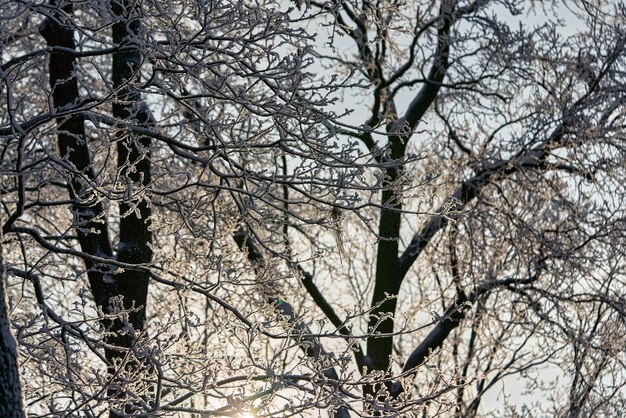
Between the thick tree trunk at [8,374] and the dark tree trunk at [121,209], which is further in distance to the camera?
the dark tree trunk at [121,209]

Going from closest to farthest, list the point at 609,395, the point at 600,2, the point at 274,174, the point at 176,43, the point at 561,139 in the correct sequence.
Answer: the point at 176,43
the point at 274,174
the point at 561,139
the point at 600,2
the point at 609,395

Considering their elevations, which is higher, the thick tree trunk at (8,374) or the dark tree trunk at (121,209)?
the dark tree trunk at (121,209)

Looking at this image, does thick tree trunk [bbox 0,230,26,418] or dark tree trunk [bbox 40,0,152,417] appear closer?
thick tree trunk [bbox 0,230,26,418]

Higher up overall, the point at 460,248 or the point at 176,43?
the point at 460,248

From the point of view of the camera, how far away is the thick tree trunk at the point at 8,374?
477 cm

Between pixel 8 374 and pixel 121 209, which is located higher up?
pixel 121 209

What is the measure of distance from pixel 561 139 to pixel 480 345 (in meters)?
4.62

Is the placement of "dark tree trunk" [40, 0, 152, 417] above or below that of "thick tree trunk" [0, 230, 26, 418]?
above

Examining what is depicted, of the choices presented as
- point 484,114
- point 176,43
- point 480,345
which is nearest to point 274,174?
point 176,43

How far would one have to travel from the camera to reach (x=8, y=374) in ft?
15.7

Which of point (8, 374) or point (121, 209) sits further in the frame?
point (121, 209)

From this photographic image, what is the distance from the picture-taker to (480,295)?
1058cm

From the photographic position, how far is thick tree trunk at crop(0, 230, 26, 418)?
15.7ft

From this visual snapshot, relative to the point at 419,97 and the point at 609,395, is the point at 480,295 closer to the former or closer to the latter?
the point at 419,97
